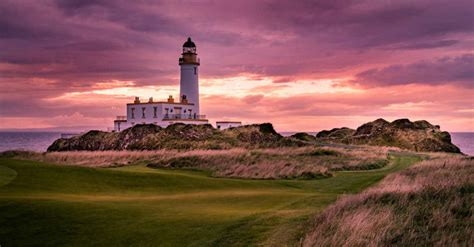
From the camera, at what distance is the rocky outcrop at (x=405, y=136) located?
236 ft

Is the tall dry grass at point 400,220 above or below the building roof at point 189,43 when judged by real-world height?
below

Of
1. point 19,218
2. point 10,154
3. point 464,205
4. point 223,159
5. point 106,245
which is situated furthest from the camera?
point 10,154

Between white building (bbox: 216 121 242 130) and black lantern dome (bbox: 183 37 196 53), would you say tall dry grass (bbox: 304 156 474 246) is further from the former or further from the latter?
white building (bbox: 216 121 242 130)

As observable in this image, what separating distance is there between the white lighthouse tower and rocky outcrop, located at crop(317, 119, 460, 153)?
29.0m

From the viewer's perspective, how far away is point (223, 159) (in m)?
36.9

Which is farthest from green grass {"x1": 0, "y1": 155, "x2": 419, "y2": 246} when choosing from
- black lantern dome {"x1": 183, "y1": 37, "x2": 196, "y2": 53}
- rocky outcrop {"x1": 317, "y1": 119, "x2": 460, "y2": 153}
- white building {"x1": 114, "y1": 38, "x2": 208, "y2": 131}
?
black lantern dome {"x1": 183, "y1": 37, "x2": 196, "y2": 53}

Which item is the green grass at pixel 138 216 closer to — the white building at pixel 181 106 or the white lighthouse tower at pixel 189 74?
the white building at pixel 181 106

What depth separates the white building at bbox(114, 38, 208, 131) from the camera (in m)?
83.9

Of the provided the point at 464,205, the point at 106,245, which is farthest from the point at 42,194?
the point at 464,205

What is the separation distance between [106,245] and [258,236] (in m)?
3.68

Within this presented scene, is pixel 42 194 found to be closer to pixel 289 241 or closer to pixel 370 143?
pixel 289 241

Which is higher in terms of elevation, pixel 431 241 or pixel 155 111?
pixel 155 111

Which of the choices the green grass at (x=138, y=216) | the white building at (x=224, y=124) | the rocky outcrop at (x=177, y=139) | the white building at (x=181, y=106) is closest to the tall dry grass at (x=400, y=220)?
the green grass at (x=138, y=216)

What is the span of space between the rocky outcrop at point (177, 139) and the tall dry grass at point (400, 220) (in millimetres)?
43448
